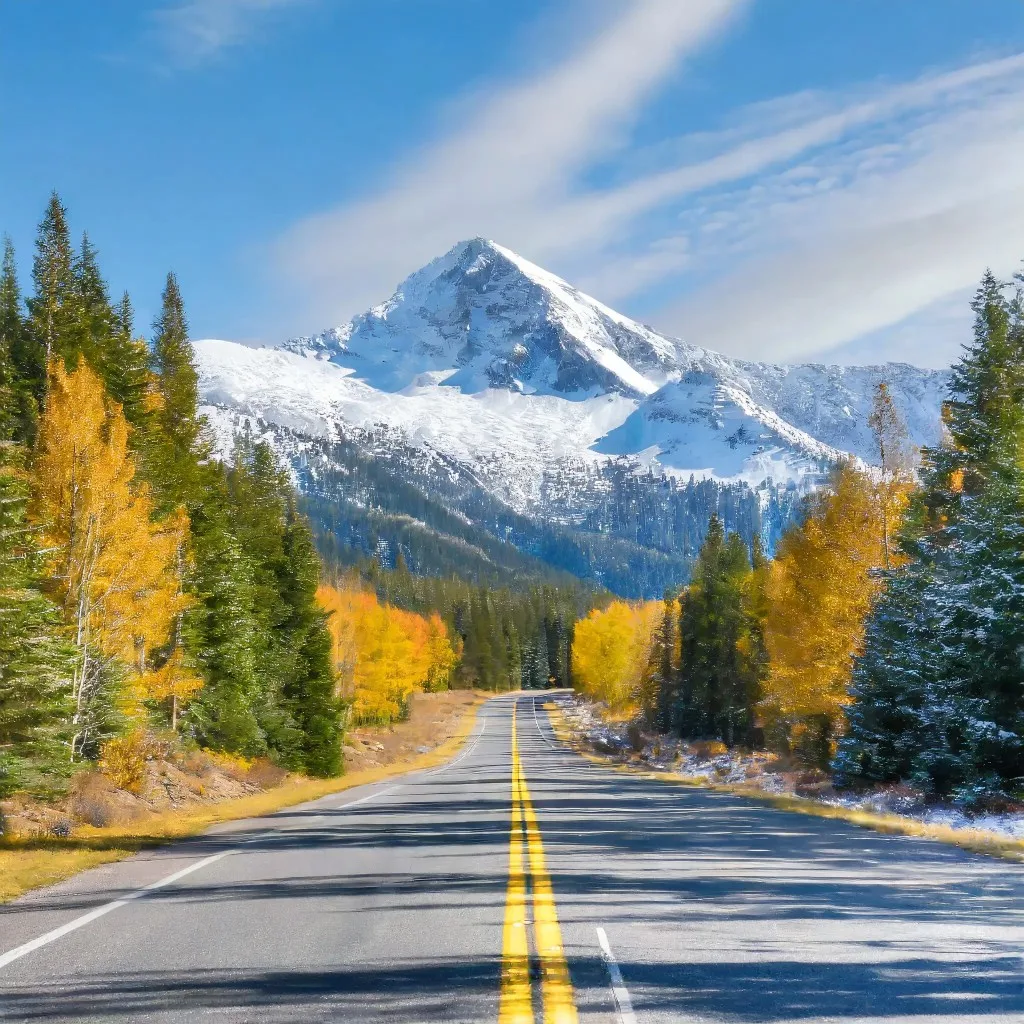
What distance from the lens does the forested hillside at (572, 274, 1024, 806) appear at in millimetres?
19797

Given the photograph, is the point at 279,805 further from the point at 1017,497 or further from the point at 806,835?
the point at 1017,497

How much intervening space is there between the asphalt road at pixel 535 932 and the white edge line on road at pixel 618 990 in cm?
2

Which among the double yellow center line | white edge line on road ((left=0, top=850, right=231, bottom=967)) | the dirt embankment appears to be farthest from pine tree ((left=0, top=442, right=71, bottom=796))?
the double yellow center line

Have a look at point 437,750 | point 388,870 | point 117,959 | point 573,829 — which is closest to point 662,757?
point 437,750

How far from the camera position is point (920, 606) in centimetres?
2327

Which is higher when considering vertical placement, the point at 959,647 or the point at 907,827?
the point at 959,647

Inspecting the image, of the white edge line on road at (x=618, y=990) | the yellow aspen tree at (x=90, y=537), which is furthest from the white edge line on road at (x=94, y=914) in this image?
the yellow aspen tree at (x=90, y=537)

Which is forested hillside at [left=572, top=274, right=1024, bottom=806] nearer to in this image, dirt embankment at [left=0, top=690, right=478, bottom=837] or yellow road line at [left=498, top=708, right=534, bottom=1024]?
yellow road line at [left=498, top=708, right=534, bottom=1024]

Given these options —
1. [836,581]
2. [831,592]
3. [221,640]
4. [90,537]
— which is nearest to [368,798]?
[90,537]

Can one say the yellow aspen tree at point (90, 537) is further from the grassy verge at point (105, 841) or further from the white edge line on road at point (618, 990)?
the white edge line on road at point (618, 990)

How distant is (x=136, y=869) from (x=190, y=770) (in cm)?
2032

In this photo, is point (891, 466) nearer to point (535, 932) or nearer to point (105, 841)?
point (105, 841)

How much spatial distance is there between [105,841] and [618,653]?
85308mm

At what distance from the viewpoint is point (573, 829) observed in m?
16.5
